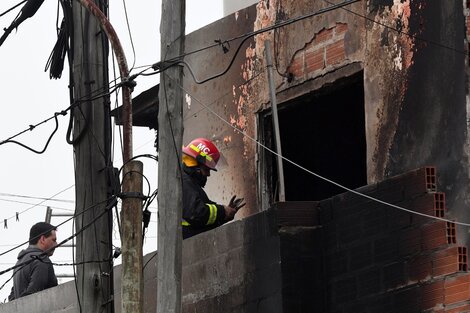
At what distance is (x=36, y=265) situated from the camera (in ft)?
53.3

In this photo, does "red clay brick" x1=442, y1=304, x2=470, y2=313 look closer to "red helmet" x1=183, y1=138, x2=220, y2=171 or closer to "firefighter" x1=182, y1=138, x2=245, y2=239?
"firefighter" x1=182, y1=138, x2=245, y2=239

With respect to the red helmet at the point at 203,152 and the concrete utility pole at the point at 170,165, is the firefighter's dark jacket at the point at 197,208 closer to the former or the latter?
the red helmet at the point at 203,152

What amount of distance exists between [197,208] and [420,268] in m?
2.90

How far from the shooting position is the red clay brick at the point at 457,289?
444 inches

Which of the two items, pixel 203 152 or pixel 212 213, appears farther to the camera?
pixel 203 152

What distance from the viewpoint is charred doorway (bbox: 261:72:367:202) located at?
614 inches

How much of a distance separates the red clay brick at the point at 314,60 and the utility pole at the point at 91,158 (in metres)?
2.16

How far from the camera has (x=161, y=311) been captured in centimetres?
1230

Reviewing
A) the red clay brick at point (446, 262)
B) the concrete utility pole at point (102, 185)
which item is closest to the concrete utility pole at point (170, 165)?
the concrete utility pole at point (102, 185)

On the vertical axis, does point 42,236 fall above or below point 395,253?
above

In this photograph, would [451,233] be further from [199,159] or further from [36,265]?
[36,265]

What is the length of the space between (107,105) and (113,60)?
43cm

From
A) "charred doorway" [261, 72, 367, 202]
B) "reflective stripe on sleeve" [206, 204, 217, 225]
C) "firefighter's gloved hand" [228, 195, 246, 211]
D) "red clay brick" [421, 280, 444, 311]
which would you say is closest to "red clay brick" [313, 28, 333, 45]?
"charred doorway" [261, 72, 367, 202]

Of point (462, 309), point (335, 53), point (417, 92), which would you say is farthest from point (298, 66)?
point (462, 309)
